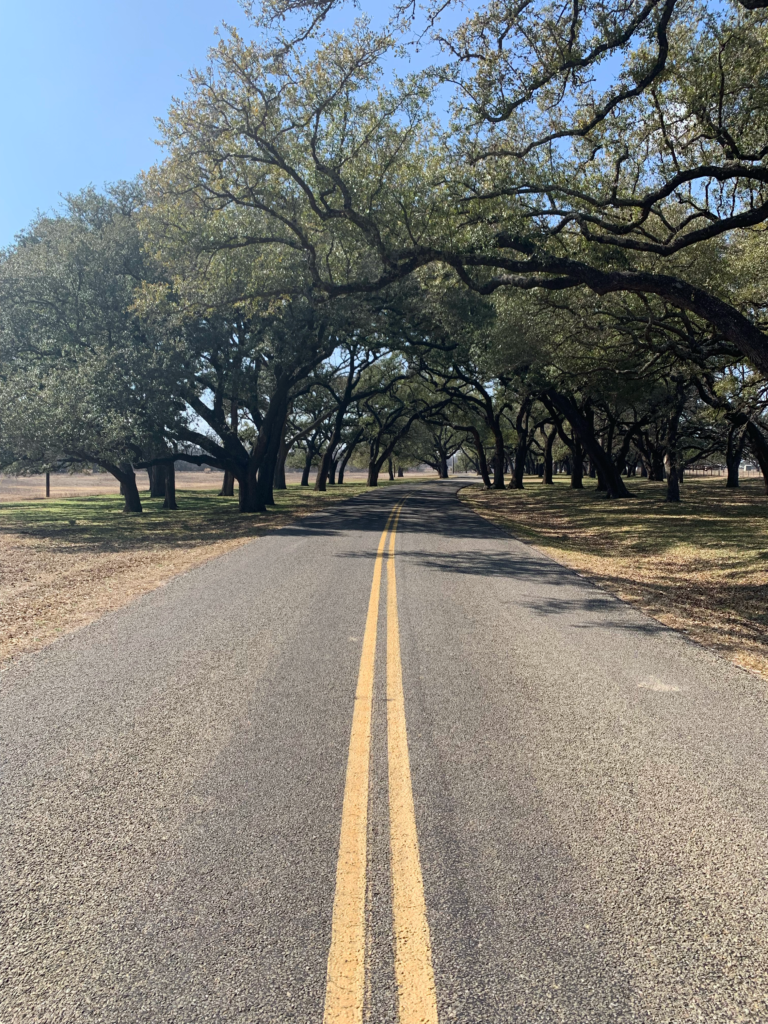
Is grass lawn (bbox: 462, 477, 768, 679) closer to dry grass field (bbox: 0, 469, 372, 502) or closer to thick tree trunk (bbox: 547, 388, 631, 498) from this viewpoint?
thick tree trunk (bbox: 547, 388, 631, 498)

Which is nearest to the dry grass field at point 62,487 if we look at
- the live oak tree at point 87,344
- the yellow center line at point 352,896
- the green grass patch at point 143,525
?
the green grass patch at point 143,525

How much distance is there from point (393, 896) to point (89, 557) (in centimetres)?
1340

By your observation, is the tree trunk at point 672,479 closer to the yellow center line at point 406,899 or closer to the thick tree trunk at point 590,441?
the thick tree trunk at point 590,441

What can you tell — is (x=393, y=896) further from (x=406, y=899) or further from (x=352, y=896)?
(x=352, y=896)

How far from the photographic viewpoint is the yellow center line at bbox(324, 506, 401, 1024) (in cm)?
233

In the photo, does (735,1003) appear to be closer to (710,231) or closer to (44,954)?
(44,954)

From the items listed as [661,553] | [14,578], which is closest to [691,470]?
[661,553]

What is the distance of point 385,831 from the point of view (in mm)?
3379

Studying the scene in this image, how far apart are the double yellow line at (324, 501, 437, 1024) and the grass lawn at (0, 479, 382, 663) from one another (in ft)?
15.0

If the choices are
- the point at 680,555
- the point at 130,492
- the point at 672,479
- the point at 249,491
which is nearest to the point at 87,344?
the point at 130,492

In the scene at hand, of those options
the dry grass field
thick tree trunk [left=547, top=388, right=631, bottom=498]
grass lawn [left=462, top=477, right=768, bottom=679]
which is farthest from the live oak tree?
the dry grass field

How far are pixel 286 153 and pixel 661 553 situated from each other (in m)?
12.1

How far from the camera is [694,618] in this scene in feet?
28.2

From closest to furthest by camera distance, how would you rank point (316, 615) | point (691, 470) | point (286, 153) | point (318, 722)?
point (318, 722), point (316, 615), point (286, 153), point (691, 470)
